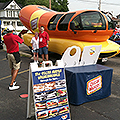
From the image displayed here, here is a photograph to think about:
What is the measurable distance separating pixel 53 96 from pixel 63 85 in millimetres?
299

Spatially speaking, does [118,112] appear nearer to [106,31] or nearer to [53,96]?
[53,96]

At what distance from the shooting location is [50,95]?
326 cm

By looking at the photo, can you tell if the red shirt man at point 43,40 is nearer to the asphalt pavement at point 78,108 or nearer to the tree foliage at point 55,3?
the asphalt pavement at point 78,108

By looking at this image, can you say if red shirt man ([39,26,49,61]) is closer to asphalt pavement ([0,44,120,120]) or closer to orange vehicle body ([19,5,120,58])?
orange vehicle body ([19,5,120,58])

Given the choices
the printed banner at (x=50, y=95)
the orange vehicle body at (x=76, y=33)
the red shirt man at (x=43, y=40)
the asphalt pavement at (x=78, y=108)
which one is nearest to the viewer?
the printed banner at (x=50, y=95)

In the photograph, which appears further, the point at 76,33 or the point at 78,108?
the point at 76,33

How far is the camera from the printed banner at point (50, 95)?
3139mm

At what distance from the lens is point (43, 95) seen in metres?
3.20

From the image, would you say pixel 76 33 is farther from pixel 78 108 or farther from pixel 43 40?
pixel 78 108

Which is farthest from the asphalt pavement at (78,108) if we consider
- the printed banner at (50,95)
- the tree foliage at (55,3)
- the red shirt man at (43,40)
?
the tree foliage at (55,3)

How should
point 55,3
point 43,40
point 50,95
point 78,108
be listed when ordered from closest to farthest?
1. point 50,95
2. point 78,108
3. point 43,40
4. point 55,3

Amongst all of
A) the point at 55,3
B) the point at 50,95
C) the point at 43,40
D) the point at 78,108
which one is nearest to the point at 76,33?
the point at 43,40

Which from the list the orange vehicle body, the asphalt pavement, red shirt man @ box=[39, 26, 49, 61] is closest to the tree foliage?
the orange vehicle body

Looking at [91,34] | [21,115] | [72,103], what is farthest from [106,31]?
[21,115]
